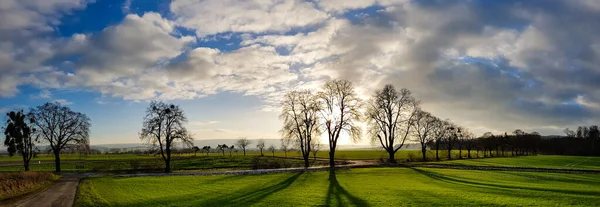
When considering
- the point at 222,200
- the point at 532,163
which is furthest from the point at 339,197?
the point at 532,163

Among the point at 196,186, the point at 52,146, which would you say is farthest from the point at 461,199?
the point at 52,146

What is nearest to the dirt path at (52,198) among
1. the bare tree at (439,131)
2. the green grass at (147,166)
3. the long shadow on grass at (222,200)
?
the long shadow on grass at (222,200)

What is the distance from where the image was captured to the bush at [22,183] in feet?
104

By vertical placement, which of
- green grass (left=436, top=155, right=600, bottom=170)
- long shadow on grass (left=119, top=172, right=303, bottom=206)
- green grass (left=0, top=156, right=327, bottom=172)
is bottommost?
green grass (left=436, top=155, right=600, bottom=170)

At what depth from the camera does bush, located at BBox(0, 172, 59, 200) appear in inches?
1253

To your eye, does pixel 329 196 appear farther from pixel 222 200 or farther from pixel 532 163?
pixel 532 163

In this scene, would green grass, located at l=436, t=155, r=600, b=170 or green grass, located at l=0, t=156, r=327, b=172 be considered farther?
green grass, located at l=0, t=156, r=327, b=172

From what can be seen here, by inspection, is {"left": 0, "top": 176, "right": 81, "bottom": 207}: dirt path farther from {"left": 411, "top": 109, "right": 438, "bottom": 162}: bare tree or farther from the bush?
{"left": 411, "top": 109, "right": 438, "bottom": 162}: bare tree

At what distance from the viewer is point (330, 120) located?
54.6 m

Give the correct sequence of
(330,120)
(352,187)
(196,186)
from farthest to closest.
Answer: (330,120) < (196,186) < (352,187)

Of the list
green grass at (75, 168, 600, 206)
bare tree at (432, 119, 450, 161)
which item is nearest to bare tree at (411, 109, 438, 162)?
bare tree at (432, 119, 450, 161)

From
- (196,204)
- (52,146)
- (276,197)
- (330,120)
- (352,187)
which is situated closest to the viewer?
(196,204)

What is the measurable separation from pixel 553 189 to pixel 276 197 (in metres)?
21.4

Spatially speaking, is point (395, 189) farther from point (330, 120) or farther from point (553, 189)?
point (330, 120)
